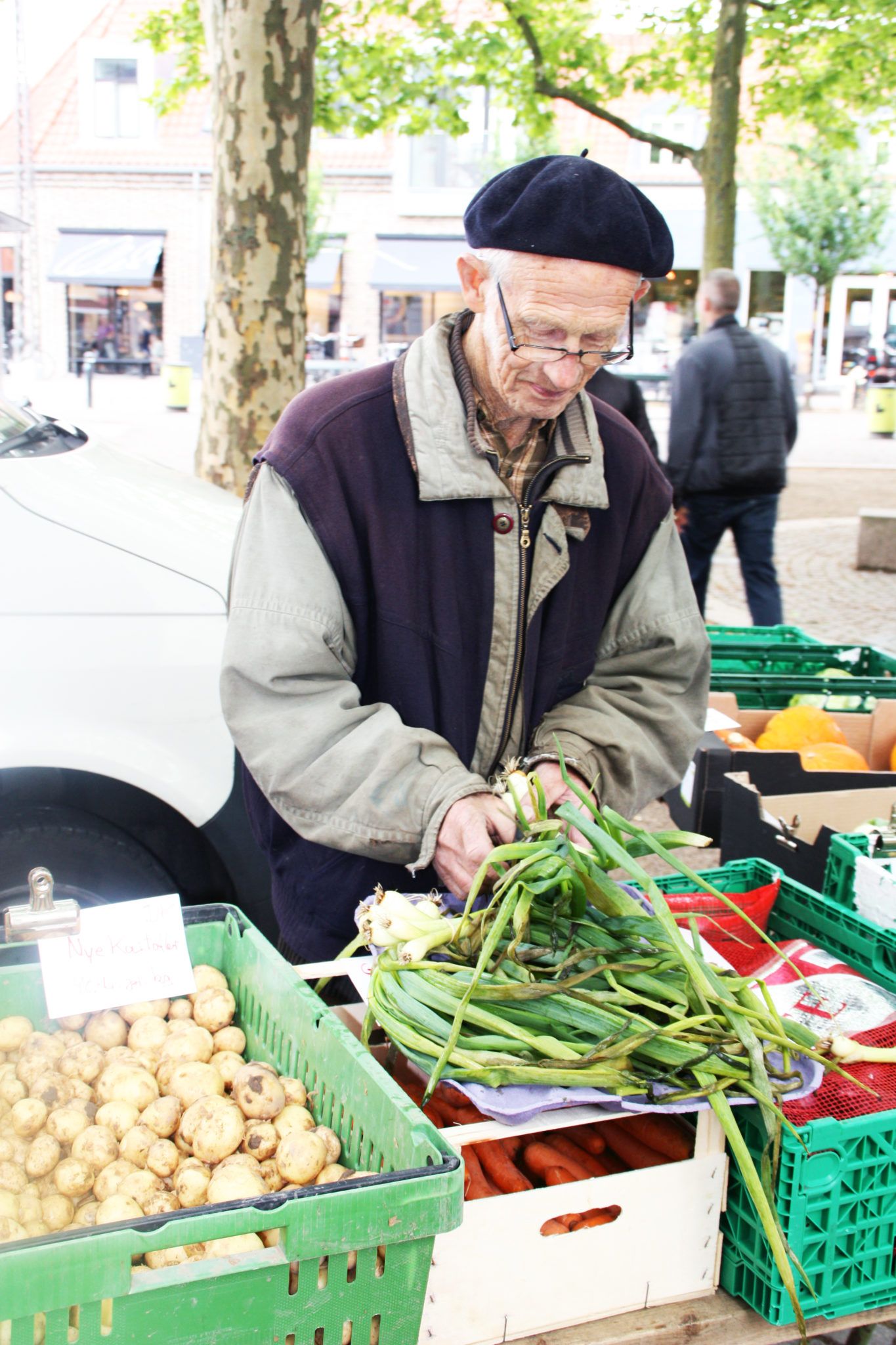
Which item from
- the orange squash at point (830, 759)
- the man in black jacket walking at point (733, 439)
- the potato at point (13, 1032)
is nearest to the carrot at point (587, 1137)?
the potato at point (13, 1032)

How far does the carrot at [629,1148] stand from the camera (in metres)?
1.78

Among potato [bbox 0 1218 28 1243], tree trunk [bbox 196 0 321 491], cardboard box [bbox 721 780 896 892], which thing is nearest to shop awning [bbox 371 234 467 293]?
tree trunk [bbox 196 0 321 491]

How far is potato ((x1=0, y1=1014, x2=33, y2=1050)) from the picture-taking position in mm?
1839

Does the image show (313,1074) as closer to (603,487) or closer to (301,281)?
(603,487)

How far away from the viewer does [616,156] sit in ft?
112

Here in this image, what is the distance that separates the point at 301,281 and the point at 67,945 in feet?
18.2

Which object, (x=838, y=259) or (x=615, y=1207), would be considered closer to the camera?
(x=615, y=1207)

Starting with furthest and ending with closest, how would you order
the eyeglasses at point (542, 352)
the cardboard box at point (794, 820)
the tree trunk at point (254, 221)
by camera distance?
1. the tree trunk at point (254, 221)
2. the cardboard box at point (794, 820)
3. the eyeglasses at point (542, 352)

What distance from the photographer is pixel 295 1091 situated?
1.76 m

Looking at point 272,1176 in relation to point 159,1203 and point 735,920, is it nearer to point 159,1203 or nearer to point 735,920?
point 159,1203

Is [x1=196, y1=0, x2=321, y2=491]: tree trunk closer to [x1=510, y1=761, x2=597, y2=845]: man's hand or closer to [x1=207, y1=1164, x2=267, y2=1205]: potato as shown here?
[x1=510, y1=761, x2=597, y2=845]: man's hand

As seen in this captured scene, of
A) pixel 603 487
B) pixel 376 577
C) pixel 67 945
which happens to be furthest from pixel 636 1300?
pixel 603 487

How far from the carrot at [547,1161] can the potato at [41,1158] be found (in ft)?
2.10

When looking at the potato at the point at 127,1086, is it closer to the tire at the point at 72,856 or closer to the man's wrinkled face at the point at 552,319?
the man's wrinkled face at the point at 552,319
